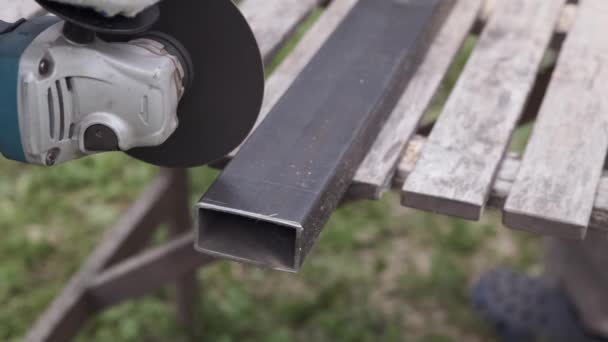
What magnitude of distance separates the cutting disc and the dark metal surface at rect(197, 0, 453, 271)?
53 mm

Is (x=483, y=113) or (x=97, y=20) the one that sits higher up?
(x=97, y=20)

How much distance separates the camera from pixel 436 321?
278 cm

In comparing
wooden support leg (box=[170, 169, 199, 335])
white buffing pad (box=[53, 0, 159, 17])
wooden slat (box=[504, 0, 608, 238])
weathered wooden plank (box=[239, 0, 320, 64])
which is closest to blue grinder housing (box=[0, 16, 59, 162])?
white buffing pad (box=[53, 0, 159, 17])

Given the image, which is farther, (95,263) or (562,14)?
(95,263)

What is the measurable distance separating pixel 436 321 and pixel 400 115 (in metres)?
1.48

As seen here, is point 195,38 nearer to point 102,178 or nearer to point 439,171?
point 439,171

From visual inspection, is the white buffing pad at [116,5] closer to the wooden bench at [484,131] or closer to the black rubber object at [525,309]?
the wooden bench at [484,131]

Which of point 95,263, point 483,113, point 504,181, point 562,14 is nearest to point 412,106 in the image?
point 483,113

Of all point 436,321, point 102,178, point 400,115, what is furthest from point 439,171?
point 102,178

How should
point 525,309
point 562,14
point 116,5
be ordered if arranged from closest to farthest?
point 116,5 → point 562,14 → point 525,309

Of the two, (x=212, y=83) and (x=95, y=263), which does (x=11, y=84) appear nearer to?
(x=212, y=83)

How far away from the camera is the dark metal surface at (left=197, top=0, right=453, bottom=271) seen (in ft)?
3.67

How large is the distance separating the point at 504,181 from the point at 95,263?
1.37 metres

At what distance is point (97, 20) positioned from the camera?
1056 millimetres
